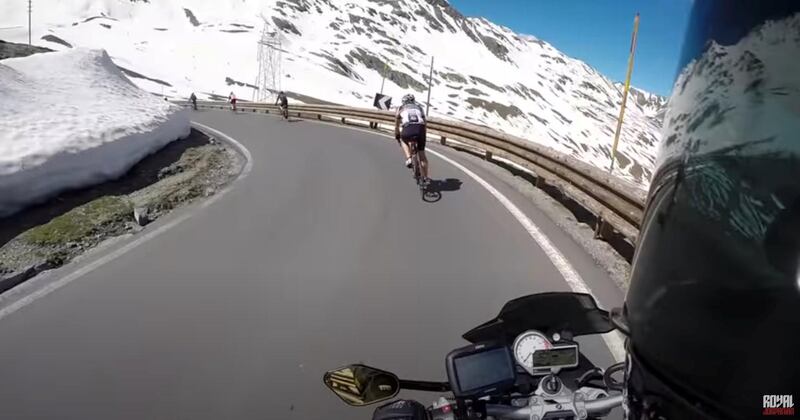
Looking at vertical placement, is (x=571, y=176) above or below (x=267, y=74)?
below

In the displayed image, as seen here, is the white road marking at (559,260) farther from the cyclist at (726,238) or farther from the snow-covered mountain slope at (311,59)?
the snow-covered mountain slope at (311,59)

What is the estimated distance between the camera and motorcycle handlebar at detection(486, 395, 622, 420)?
1564 mm

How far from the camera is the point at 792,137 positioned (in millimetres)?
993

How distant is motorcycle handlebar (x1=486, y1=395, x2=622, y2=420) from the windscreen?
100 mm

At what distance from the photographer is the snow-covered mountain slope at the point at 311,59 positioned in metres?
89.4

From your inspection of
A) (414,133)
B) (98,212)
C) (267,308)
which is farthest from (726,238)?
(414,133)

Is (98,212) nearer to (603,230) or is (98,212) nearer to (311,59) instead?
(603,230)

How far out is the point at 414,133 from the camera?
875 centimetres

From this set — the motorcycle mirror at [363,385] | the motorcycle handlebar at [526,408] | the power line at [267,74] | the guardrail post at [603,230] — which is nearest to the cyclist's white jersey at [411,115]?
the guardrail post at [603,230]

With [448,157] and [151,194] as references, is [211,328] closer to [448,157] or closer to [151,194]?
[151,194]

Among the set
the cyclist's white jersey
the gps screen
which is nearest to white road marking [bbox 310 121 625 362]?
the gps screen

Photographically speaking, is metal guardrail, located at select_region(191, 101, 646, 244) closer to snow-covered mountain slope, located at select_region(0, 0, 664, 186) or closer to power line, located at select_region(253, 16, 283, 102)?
snow-covered mountain slope, located at select_region(0, 0, 664, 186)

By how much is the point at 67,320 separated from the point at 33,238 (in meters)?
2.02

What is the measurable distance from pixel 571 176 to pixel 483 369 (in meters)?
5.95
